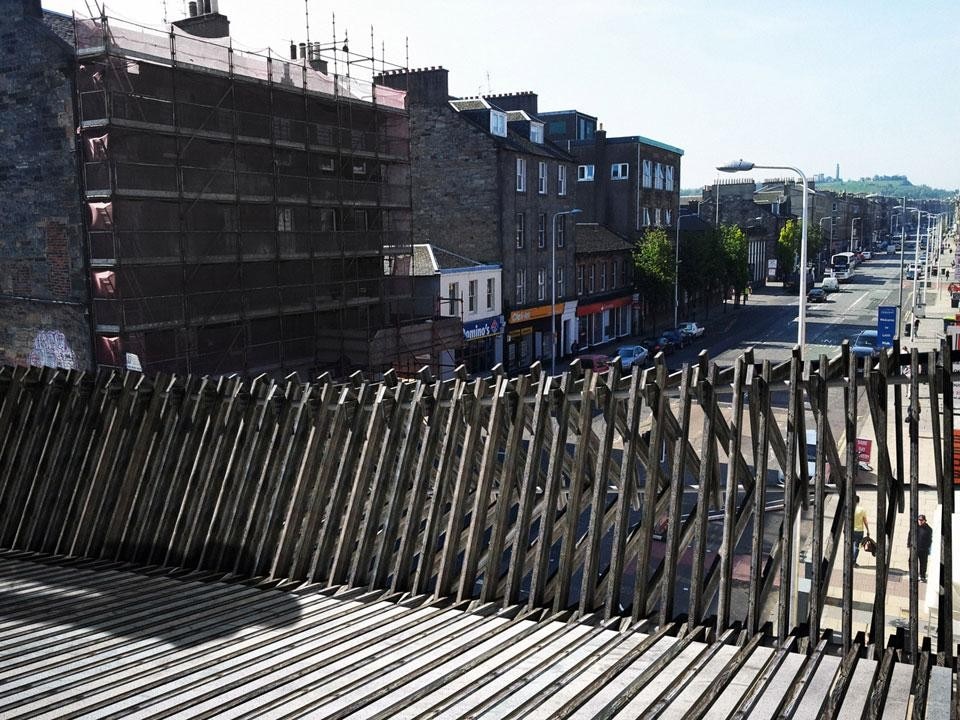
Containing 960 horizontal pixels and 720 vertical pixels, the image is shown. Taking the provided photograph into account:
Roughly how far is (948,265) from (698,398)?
108250 millimetres

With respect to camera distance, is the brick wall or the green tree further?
the green tree

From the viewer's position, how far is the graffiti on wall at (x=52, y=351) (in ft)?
85.0

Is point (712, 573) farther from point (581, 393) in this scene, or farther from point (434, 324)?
point (434, 324)

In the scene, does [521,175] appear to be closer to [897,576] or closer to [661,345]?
[661,345]

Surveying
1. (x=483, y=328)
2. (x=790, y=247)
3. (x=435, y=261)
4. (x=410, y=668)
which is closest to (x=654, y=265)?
(x=483, y=328)

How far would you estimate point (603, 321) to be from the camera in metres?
56.2

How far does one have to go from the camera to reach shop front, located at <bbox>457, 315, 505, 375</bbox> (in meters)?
41.4

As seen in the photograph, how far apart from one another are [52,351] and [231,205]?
23.4 ft

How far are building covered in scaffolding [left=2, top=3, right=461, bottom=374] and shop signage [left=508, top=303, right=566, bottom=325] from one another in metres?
9.12

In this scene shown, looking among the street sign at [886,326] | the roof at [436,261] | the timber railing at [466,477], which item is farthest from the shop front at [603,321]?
the timber railing at [466,477]

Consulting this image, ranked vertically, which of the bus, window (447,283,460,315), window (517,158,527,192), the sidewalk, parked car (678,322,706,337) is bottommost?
the sidewalk

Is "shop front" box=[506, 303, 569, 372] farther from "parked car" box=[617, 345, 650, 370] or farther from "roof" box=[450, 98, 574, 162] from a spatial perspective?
"roof" box=[450, 98, 574, 162]

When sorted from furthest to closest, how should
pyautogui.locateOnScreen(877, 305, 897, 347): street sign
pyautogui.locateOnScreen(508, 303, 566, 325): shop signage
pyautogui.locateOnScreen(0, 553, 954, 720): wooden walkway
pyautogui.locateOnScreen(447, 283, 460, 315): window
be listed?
1. pyautogui.locateOnScreen(508, 303, 566, 325): shop signage
2. pyautogui.locateOnScreen(447, 283, 460, 315): window
3. pyautogui.locateOnScreen(877, 305, 897, 347): street sign
4. pyautogui.locateOnScreen(0, 553, 954, 720): wooden walkway

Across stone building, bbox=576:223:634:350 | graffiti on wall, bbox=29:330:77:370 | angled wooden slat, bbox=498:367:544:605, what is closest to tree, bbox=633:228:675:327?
stone building, bbox=576:223:634:350
